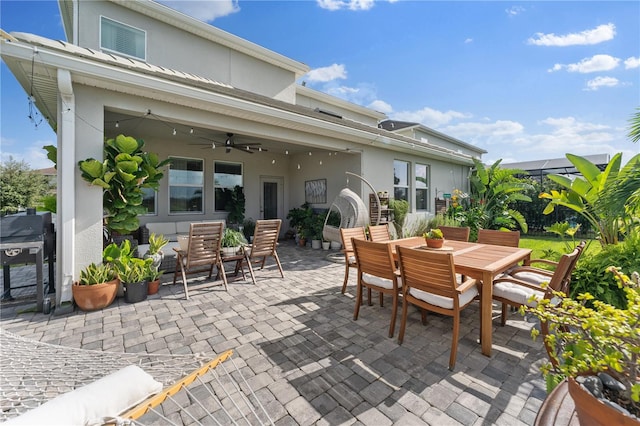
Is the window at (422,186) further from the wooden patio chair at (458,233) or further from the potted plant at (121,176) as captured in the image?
the potted plant at (121,176)

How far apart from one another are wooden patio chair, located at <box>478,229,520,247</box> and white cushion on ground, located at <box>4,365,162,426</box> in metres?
5.26

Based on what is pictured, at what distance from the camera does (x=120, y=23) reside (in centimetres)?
762

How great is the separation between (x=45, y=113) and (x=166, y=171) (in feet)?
10.1

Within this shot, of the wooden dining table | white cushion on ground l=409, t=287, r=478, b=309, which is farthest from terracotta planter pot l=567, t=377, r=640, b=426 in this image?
the wooden dining table

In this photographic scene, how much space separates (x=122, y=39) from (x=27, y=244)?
6914mm

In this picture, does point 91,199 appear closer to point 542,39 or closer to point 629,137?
point 629,137

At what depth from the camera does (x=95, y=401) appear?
1226 millimetres

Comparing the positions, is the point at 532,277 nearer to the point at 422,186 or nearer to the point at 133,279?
the point at 133,279

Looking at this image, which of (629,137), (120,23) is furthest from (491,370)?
(120,23)

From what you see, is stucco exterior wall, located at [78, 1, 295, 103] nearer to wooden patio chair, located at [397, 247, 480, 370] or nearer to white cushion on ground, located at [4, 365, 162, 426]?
white cushion on ground, located at [4, 365, 162, 426]

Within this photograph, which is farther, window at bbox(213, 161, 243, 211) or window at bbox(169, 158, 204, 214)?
window at bbox(213, 161, 243, 211)

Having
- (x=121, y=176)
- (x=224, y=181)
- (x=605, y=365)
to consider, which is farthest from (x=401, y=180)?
(x=605, y=365)

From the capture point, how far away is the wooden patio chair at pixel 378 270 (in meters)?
3.19

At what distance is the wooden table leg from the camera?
9.14ft
